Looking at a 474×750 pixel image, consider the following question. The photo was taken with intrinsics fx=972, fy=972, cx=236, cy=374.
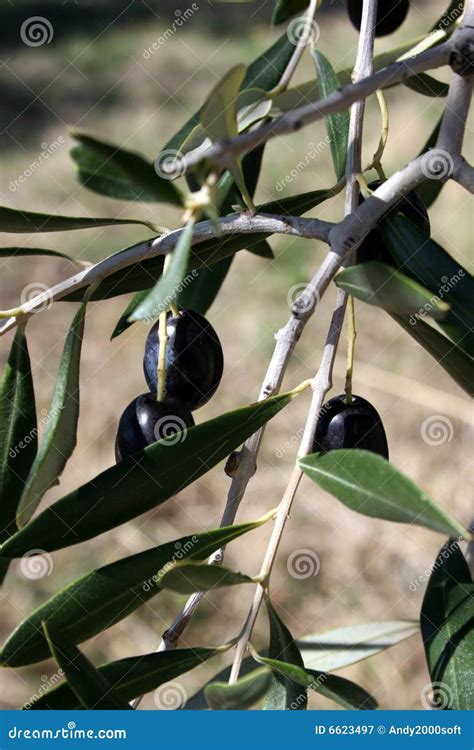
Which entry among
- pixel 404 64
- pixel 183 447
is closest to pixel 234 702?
pixel 183 447

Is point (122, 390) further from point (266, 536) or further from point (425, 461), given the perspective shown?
point (425, 461)

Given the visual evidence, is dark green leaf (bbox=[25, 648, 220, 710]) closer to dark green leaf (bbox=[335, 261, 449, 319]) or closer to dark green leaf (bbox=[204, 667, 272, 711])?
dark green leaf (bbox=[204, 667, 272, 711])

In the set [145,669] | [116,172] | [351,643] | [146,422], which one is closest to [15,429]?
[146,422]

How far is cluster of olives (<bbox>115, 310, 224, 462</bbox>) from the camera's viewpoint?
801mm

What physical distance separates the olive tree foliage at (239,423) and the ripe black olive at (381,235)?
1 centimetres

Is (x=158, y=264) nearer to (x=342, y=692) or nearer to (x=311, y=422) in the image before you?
(x=311, y=422)

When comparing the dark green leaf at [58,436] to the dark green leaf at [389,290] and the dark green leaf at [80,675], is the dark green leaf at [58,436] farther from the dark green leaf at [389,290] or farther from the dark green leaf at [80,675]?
the dark green leaf at [389,290]

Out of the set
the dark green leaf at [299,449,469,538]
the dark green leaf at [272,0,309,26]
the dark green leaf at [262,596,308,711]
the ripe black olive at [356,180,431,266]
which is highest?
the dark green leaf at [272,0,309,26]

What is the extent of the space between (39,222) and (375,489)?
375 millimetres

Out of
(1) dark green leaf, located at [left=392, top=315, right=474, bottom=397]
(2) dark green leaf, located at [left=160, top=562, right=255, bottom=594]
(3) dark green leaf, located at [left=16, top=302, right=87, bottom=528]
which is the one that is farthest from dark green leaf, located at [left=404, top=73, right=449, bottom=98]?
(2) dark green leaf, located at [left=160, top=562, right=255, bottom=594]

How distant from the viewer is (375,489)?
0.61 meters

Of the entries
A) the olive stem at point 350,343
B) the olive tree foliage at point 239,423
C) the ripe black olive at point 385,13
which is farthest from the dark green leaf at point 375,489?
the ripe black olive at point 385,13

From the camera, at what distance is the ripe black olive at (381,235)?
78cm

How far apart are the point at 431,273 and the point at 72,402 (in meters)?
0.28
